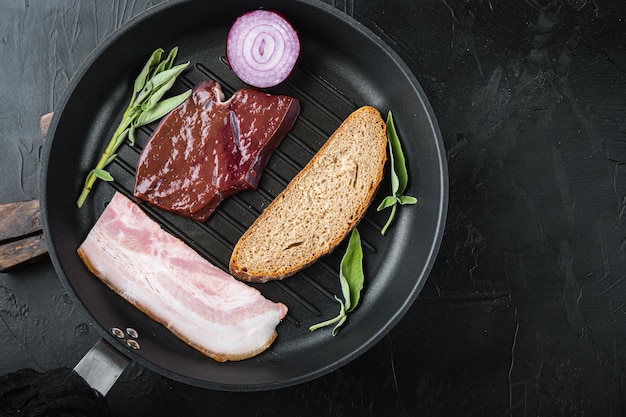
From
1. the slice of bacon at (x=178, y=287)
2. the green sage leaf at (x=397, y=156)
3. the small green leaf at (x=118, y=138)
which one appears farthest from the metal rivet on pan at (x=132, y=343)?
the green sage leaf at (x=397, y=156)

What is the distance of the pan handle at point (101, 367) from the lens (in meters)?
1.87

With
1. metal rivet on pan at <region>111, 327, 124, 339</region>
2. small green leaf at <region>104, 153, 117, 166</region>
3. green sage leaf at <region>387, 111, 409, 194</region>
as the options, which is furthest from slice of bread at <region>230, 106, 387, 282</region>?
small green leaf at <region>104, 153, 117, 166</region>

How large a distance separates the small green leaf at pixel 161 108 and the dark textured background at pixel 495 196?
1.17ft

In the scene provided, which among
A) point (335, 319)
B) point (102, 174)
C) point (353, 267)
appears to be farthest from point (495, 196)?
point (102, 174)

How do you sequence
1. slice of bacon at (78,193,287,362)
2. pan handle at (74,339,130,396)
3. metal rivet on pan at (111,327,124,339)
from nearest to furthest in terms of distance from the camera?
1. pan handle at (74,339,130,396)
2. metal rivet on pan at (111,327,124,339)
3. slice of bacon at (78,193,287,362)

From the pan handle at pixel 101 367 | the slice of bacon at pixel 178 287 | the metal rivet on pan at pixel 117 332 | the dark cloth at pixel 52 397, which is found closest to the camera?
the dark cloth at pixel 52 397

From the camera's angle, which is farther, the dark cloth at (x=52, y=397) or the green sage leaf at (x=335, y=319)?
the green sage leaf at (x=335, y=319)

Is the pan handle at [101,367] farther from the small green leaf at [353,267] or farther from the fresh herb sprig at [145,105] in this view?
the small green leaf at [353,267]

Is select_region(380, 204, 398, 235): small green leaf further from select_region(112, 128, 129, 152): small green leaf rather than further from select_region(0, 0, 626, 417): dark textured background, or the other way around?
select_region(112, 128, 129, 152): small green leaf

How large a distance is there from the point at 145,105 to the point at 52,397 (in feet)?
3.19

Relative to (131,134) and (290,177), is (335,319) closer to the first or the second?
(290,177)

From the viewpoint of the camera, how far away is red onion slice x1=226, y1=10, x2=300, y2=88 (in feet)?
6.72

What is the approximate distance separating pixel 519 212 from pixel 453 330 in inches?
19.9

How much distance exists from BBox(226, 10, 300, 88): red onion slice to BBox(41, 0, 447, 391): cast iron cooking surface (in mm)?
53
